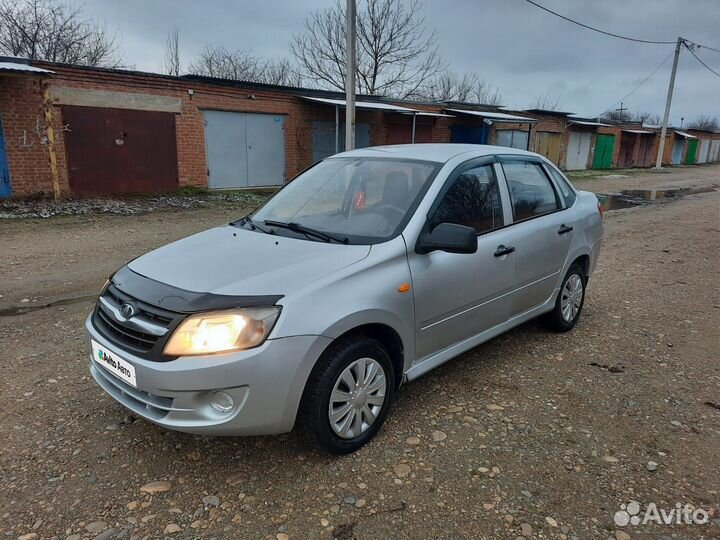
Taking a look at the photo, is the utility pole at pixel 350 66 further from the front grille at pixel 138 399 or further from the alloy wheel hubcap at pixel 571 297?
the front grille at pixel 138 399

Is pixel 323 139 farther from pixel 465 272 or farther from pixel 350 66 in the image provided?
pixel 465 272

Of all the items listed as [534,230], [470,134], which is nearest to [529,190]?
[534,230]

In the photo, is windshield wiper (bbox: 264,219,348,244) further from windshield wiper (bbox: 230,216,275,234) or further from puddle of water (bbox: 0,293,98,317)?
puddle of water (bbox: 0,293,98,317)

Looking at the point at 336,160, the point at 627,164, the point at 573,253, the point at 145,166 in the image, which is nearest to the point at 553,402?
the point at 573,253

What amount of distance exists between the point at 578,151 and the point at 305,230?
101ft

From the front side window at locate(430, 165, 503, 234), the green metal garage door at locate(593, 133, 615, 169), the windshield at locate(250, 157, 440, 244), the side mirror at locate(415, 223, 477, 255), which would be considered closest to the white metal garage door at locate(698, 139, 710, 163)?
the green metal garage door at locate(593, 133, 615, 169)

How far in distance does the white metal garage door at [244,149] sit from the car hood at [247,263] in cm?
1223

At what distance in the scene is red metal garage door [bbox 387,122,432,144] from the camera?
19.1 m

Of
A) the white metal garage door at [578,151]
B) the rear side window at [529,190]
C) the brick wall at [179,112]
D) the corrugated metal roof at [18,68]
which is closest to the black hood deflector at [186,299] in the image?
the rear side window at [529,190]

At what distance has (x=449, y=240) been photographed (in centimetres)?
288

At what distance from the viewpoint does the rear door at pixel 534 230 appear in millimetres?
3764

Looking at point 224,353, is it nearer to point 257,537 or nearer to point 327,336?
point 327,336

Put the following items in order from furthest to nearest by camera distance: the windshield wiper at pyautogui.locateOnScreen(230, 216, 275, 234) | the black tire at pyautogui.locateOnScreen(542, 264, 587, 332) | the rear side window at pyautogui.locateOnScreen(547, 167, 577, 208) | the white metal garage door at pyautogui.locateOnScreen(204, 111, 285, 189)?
1. the white metal garage door at pyautogui.locateOnScreen(204, 111, 285, 189)
2. the rear side window at pyautogui.locateOnScreen(547, 167, 577, 208)
3. the black tire at pyautogui.locateOnScreen(542, 264, 587, 332)
4. the windshield wiper at pyautogui.locateOnScreen(230, 216, 275, 234)

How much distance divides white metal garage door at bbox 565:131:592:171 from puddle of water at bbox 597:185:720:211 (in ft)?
29.8
